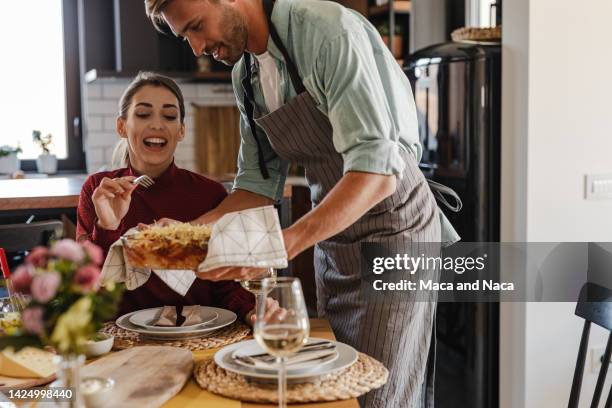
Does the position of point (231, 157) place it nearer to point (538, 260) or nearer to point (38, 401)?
point (538, 260)

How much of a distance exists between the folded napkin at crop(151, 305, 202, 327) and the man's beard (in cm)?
55

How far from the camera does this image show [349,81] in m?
1.47

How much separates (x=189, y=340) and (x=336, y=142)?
48 centimetres

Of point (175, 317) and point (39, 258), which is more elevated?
point (39, 258)

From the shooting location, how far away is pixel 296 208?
4652 mm

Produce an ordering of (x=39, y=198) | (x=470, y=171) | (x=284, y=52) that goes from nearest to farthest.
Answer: (x=284, y=52) → (x=39, y=198) → (x=470, y=171)

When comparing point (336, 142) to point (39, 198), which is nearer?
point (336, 142)

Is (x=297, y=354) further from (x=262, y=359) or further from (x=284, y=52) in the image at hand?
(x=284, y=52)

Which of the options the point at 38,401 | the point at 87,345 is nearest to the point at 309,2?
the point at 87,345

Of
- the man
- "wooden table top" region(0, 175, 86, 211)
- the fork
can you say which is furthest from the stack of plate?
"wooden table top" region(0, 175, 86, 211)

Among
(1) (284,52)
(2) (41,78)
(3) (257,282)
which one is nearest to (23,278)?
(3) (257,282)

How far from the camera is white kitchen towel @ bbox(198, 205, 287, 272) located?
1232mm

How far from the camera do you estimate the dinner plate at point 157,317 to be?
147 centimetres

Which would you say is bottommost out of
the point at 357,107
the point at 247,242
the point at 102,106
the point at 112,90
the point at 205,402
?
the point at 205,402
